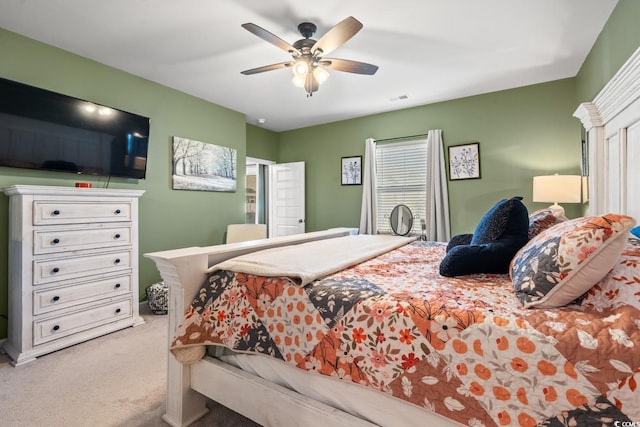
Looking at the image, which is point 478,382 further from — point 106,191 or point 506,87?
point 506,87

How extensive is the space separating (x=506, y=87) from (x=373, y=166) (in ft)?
6.01

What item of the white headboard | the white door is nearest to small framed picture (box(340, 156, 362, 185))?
the white door

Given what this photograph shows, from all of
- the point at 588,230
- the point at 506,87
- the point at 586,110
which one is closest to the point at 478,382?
the point at 588,230

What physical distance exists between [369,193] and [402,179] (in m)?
0.51

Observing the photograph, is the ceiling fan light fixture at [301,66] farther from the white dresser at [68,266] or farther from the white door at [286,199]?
the white door at [286,199]

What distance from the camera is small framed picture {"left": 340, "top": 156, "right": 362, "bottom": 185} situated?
4.53 meters

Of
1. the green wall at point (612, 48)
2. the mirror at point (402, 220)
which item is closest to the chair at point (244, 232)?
the mirror at point (402, 220)

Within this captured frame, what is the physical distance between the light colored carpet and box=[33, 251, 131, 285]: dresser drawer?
562 mm

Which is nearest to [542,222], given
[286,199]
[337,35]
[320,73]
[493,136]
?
[337,35]

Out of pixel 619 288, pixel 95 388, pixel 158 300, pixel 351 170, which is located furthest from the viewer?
pixel 351 170

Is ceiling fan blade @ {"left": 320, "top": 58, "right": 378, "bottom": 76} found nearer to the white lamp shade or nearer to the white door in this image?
the white lamp shade

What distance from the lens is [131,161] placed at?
298 centimetres

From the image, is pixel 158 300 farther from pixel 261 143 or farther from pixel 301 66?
pixel 261 143

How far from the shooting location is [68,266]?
235 centimetres
